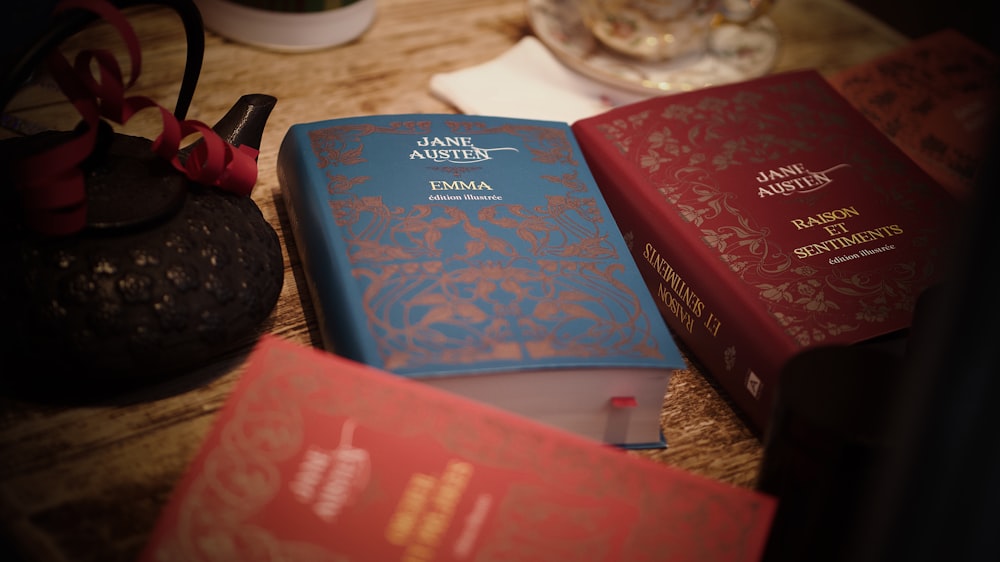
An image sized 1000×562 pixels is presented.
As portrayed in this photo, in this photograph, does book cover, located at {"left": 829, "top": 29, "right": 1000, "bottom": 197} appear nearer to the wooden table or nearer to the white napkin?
the wooden table

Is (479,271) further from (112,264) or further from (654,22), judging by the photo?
(654,22)

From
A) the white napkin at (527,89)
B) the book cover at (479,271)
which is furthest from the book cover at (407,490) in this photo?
the white napkin at (527,89)

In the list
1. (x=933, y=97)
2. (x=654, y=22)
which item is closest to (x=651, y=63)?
(x=654, y=22)

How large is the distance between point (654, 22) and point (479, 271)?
53 centimetres

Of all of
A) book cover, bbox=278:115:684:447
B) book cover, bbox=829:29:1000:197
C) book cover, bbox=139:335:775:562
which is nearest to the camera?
book cover, bbox=139:335:775:562

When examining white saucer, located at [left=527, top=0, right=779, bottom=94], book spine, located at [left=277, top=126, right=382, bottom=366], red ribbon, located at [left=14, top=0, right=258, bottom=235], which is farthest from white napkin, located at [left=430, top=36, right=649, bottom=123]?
red ribbon, located at [left=14, top=0, right=258, bottom=235]

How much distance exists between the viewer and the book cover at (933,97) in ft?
3.43

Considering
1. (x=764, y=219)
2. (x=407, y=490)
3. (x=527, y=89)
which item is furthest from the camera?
(x=527, y=89)

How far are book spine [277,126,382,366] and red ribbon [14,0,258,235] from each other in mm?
63

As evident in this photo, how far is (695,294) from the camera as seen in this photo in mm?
790

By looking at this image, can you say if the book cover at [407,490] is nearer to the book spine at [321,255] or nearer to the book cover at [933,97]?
the book spine at [321,255]

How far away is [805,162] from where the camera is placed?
90 centimetres

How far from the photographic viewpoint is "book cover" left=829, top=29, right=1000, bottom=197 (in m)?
1.04

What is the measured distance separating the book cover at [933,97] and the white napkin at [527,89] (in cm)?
28
